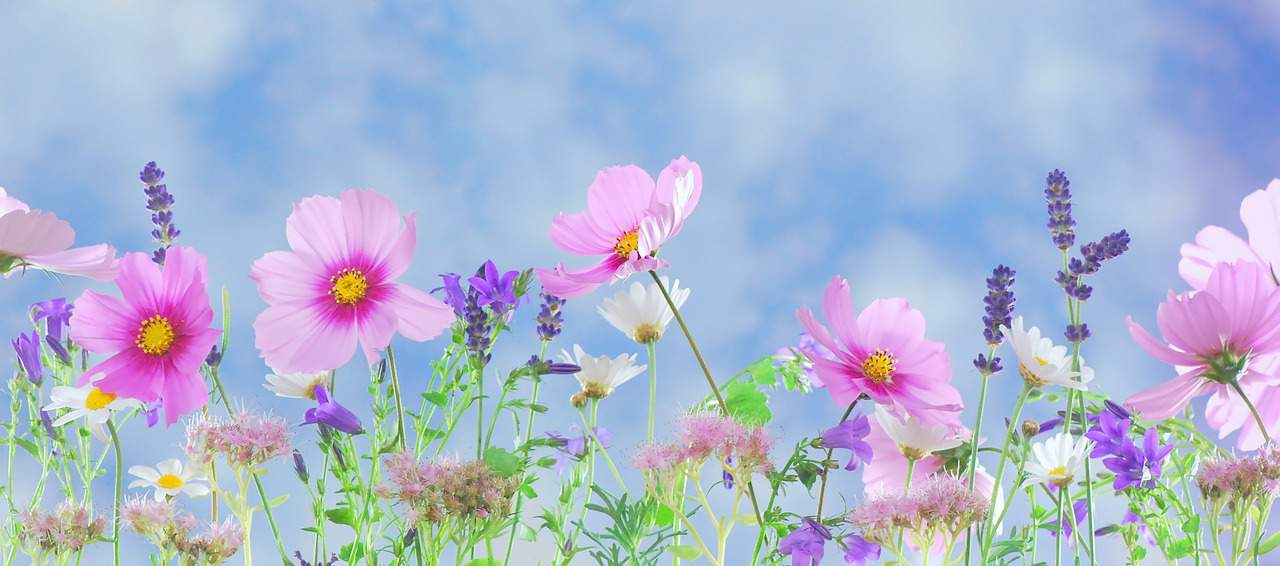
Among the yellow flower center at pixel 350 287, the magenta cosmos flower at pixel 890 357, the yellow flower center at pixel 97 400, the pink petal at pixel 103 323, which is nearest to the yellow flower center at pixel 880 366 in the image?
the magenta cosmos flower at pixel 890 357

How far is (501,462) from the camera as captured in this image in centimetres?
137

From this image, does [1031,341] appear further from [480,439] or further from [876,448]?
[480,439]

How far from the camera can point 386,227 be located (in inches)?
52.7

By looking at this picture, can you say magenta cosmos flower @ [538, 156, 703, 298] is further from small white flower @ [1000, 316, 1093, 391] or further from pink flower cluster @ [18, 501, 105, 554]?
pink flower cluster @ [18, 501, 105, 554]

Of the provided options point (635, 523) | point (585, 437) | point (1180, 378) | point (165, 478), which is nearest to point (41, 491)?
point (165, 478)

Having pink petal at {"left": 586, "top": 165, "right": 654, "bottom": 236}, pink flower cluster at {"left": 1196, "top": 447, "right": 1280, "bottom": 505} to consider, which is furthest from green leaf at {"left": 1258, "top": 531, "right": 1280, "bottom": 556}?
pink petal at {"left": 586, "top": 165, "right": 654, "bottom": 236}

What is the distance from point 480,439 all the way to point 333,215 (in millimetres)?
336

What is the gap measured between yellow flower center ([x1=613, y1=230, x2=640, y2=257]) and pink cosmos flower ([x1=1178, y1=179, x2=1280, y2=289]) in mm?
721

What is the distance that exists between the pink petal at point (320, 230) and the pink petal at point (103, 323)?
243mm

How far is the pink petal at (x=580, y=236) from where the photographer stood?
4.91ft

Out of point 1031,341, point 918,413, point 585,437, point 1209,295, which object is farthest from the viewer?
point 585,437

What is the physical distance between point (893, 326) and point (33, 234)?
1.02 m

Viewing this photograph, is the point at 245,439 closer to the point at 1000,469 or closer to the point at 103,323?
the point at 103,323

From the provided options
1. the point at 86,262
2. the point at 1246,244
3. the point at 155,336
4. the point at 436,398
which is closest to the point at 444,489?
the point at 436,398
